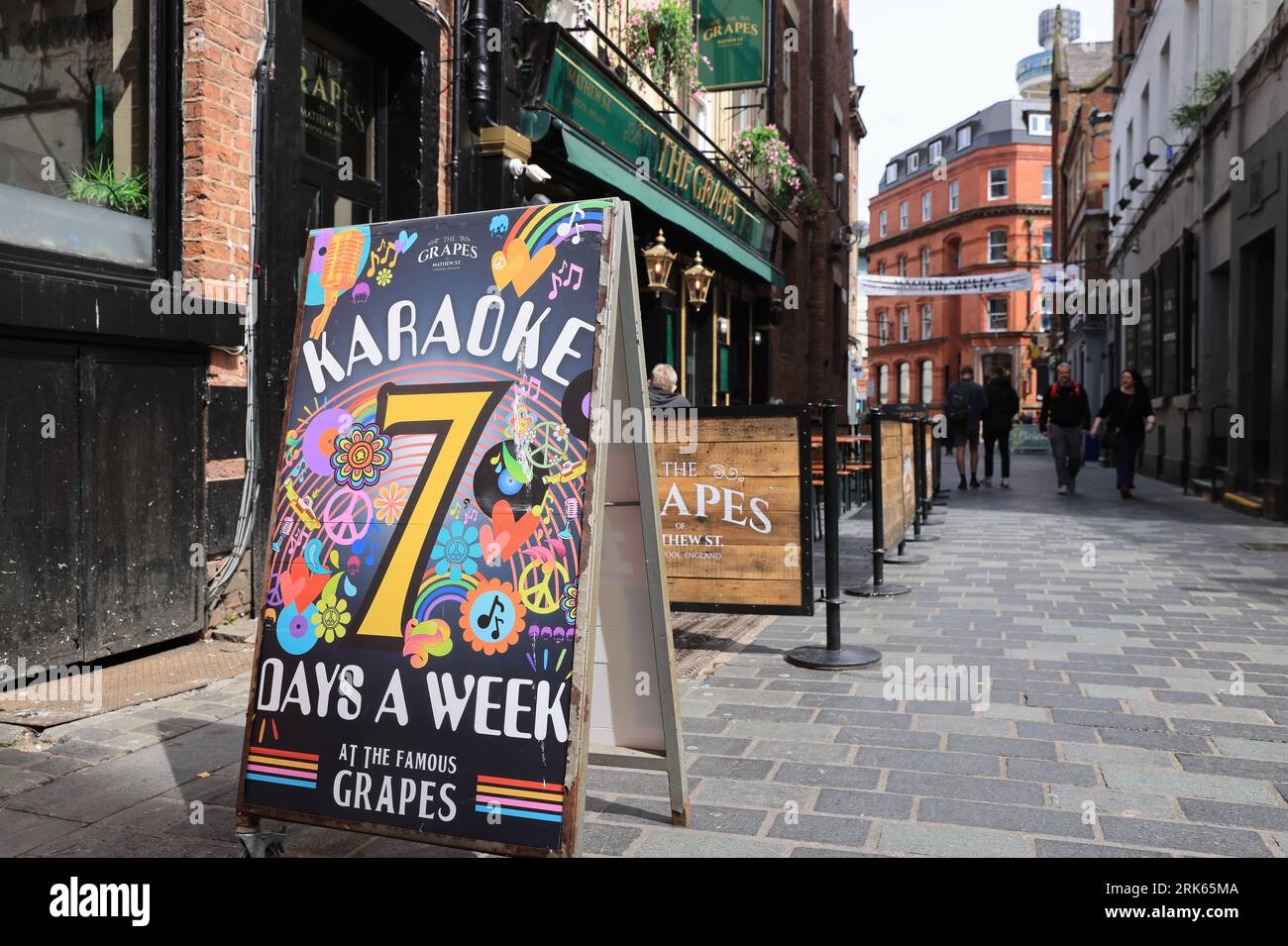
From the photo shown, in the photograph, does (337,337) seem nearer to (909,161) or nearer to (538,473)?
(538,473)

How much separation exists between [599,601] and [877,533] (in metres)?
4.01

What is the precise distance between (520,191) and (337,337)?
18.4 feet

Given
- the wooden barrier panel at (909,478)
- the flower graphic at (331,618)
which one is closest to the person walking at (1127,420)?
the wooden barrier panel at (909,478)

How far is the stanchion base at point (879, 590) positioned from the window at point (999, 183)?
54.4m

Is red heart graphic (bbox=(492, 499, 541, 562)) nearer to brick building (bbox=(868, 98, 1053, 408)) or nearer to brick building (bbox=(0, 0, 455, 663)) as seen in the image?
brick building (bbox=(0, 0, 455, 663))

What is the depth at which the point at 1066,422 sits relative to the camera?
1434 centimetres

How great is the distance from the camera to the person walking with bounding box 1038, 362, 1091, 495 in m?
14.2

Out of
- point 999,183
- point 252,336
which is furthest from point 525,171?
point 999,183

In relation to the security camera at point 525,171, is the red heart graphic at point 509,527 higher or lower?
lower

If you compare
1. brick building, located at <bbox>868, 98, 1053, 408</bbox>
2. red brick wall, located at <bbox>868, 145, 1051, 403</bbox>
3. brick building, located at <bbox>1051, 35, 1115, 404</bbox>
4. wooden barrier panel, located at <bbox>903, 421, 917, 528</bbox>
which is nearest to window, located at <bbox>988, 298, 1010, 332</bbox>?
brick building, located at <bbox>868, 98, 1053, 408</bbox>

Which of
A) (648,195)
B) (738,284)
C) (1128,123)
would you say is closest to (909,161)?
(1128,123)

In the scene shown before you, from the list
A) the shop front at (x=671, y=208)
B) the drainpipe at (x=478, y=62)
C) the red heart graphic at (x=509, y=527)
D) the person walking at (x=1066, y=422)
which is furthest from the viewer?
the person walking at (x=1066, y=422)

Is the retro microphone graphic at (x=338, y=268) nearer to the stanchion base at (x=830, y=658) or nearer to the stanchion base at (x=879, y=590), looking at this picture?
the stanchion base at (x=830, y=658)

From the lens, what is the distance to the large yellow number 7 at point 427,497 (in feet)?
8.32
